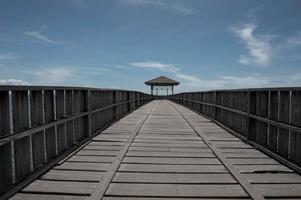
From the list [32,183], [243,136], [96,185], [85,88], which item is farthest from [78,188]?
[243,136]

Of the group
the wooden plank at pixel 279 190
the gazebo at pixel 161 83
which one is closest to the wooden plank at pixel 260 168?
the wooden plank at pixel 279 190

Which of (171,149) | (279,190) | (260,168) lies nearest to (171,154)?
(171,149)

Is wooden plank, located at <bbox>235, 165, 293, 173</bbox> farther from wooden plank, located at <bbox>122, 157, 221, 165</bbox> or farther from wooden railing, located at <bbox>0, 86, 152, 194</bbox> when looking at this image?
wooden railing, located at <bbox>0, 86, 152, 194</bbox>

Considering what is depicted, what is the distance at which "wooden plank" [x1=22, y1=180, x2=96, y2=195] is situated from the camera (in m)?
3.44

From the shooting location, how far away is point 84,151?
219 inches

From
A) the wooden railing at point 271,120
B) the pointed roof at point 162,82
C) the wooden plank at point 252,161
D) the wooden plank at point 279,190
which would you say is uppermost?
the pointed roof at point 162,82

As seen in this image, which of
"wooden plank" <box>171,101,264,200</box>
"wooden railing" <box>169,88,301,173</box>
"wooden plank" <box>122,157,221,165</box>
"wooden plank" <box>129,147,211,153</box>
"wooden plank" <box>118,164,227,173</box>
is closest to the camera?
"wooden plank" <box>171,101,264,200</box>

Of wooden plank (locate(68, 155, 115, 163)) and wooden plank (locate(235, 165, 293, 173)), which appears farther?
wooden plank (locate(68, 155, 115, 163))

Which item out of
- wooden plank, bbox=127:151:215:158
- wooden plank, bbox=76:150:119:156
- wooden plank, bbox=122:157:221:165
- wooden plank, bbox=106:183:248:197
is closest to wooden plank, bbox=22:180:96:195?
wooden plank, bbox=106:183:248:197

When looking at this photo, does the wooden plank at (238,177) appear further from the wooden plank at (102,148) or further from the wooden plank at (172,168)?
the wooden plank at (102,148)

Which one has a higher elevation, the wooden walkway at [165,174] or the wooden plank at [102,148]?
the wooden plank at [102,148]

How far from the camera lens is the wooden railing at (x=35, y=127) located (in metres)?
3.32

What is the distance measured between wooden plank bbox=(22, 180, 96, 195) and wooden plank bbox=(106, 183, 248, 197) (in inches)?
10.5

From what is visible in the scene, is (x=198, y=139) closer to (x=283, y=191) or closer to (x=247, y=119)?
(x=247, y=119)
